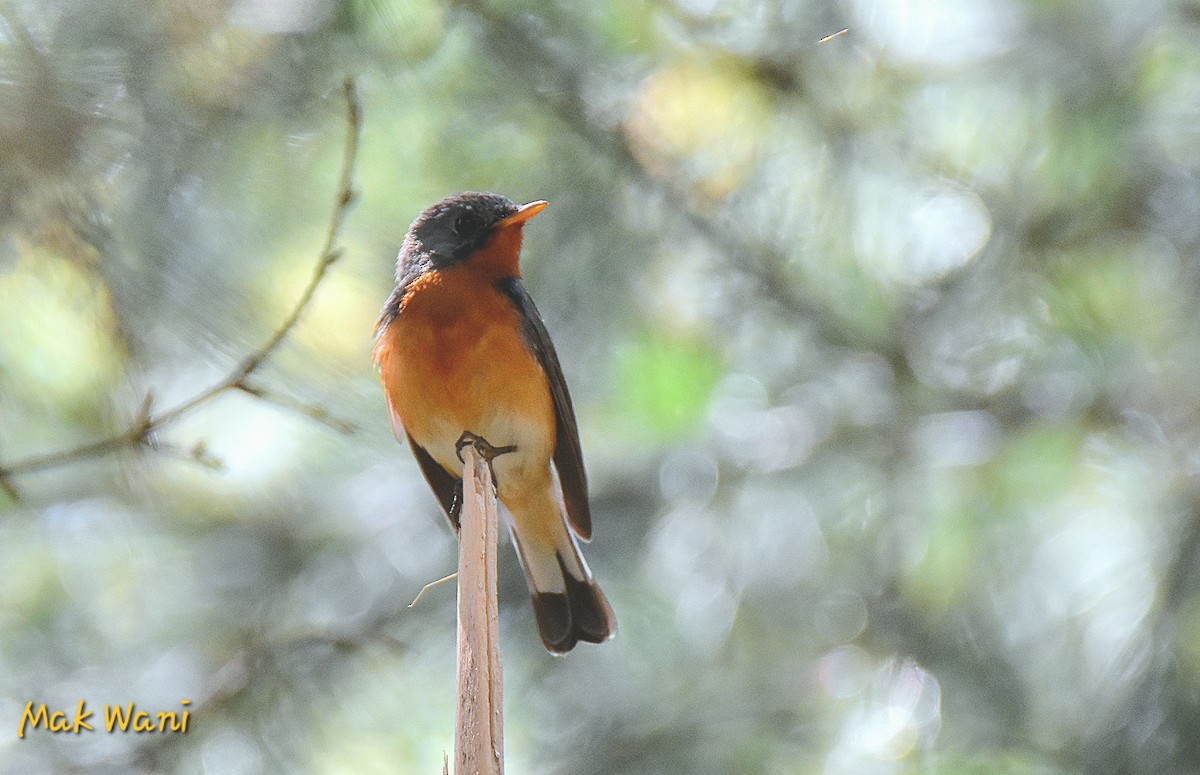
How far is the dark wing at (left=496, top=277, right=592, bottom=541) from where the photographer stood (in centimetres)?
385

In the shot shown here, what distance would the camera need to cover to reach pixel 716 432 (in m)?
4.34

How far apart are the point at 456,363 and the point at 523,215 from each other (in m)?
0.50

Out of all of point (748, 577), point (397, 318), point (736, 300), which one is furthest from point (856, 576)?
point (397, 318)

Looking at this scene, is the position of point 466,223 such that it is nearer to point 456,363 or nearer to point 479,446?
point 456,363

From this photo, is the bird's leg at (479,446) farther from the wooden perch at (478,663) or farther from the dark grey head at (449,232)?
the wooden perch at (478,663)

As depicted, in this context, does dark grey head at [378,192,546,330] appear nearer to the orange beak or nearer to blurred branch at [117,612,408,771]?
the orange beak

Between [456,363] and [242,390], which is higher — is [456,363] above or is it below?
above

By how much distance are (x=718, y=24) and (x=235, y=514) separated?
2.39m

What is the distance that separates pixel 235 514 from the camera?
420 centimetres

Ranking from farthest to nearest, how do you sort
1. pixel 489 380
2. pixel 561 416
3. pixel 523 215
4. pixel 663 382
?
pixel 663 382
pixel 561 416
pixel 489 380
pixel 523 215

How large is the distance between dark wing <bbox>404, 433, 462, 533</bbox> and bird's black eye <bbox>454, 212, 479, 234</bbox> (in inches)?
28.8

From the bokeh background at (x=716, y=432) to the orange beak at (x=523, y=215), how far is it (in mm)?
391

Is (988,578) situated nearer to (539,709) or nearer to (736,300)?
(736,300)

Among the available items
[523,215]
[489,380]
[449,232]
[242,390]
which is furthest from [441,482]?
[242,390]
